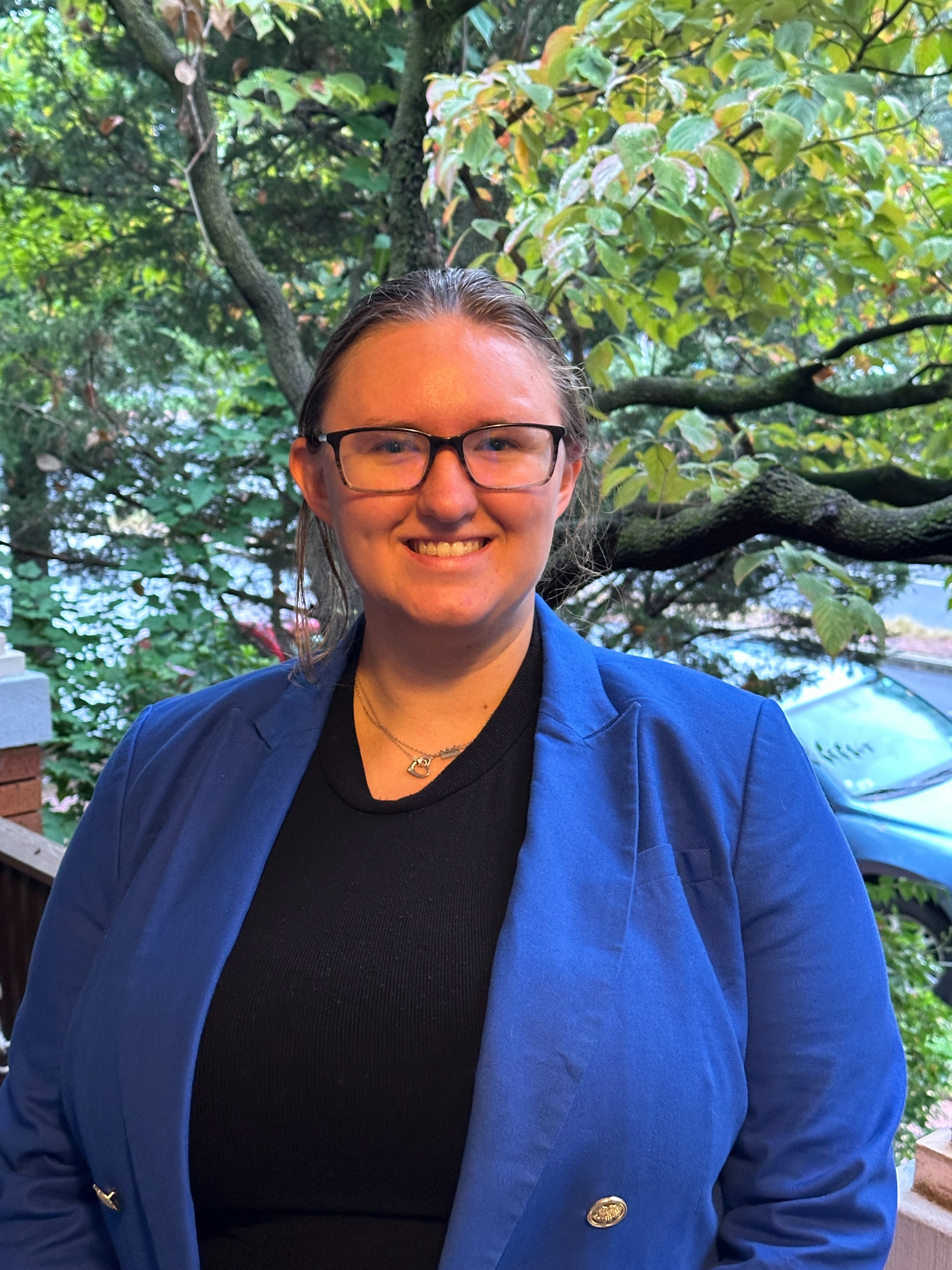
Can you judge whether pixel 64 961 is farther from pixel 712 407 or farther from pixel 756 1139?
pixel 712 407

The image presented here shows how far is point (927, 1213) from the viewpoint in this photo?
2.05 metres

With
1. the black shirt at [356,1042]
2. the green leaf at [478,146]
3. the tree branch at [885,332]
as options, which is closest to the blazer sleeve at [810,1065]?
the black shirt at [356,1042]

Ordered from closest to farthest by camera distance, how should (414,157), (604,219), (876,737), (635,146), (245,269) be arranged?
(635,146), (604,219), (414,157), (245,269), (876,737)

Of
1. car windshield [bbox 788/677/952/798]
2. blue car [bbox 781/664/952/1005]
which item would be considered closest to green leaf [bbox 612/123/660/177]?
blue car [bbox 781/664/952/1005]

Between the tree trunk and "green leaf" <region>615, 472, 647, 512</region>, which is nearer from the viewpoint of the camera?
"green leaf" <region>615, 472, 647, 512</region>

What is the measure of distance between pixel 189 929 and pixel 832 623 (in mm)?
1537

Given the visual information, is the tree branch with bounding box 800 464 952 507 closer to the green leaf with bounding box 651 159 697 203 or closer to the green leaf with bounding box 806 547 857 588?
the green leaf with bounding box 806 547 857 588

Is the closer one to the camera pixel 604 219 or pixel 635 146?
pixel 635 146

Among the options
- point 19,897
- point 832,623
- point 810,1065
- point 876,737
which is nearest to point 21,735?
point 19,897

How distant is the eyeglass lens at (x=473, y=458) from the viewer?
129cm

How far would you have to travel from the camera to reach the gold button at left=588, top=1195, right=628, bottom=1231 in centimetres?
110

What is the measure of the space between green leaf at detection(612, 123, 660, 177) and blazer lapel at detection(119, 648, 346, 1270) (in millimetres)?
1272

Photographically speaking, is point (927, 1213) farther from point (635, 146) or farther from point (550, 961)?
point (635, 146)

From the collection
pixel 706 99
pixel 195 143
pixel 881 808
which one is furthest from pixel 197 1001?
pixel 881 808
